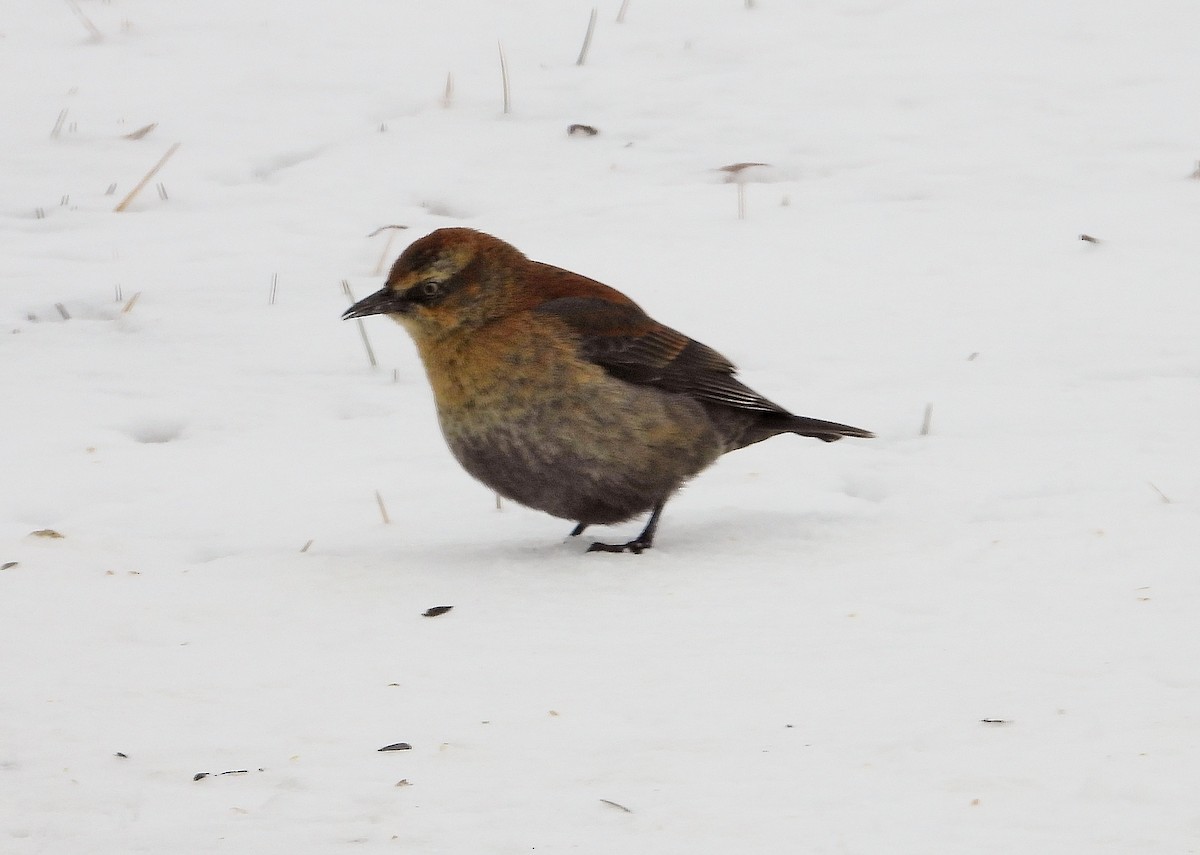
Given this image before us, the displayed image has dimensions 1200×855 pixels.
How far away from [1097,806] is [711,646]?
1.23 metres

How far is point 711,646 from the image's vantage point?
3.97 meters

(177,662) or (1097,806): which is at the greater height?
(1097,806)

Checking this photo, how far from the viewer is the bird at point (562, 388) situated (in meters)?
5.09

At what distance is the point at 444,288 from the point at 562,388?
2.03ft

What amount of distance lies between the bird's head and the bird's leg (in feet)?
2.91

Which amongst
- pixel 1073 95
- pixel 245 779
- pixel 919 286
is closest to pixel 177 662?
pixel 245 779

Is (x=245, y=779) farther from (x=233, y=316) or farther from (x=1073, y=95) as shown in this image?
(x=1073, y=95)

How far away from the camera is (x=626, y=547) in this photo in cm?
526

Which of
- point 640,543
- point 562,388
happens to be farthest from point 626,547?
point 562,388

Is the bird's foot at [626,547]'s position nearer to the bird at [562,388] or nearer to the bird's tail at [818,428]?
the bird at [562,388]

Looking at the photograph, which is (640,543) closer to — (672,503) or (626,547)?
(626,547)

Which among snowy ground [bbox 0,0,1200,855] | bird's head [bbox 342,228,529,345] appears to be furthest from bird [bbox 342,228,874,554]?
snowy ground [bbox 0,0,1200,855]

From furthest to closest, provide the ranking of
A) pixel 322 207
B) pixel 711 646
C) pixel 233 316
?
pixel 322 207, pixel 233 316, pixel 711 646

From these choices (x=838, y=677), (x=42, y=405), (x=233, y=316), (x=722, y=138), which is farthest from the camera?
(x=722, y=138)
